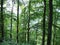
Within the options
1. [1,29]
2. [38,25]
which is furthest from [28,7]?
A: [1,29]

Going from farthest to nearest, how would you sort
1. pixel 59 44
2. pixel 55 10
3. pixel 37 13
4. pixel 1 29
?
pixel 59 44, pixel 55 10, pixel 37 13, pixel 1 29

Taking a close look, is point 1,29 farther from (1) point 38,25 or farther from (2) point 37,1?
(2) point 37,1

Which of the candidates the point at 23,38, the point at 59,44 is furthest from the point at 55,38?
A: the point at 23,38

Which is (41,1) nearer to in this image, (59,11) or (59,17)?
(59,11)

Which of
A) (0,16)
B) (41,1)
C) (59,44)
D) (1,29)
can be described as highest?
(41,1)

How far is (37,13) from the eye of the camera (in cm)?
1664

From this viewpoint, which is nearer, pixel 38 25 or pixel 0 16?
pixel 0 16

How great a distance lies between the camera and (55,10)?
18.1 meters

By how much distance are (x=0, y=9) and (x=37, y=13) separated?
4.10 metres

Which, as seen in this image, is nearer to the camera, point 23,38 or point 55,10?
point 55,10

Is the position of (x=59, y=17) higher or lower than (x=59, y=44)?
higher

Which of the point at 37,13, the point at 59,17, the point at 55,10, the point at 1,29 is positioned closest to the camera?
the point at 1,29

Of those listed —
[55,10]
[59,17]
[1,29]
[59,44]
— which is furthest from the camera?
[59,44]

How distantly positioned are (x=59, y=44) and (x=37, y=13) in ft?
28.0
